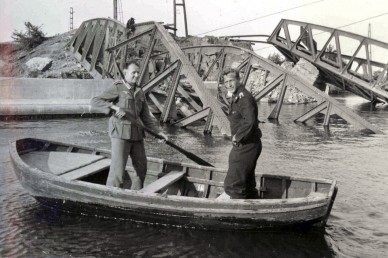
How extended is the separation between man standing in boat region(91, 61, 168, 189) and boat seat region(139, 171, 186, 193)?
44 centimetres

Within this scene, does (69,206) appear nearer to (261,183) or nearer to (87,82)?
(261,183)

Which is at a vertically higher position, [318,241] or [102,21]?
[102,21]

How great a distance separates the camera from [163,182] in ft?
21.4

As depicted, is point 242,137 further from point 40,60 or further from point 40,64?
point 40,60

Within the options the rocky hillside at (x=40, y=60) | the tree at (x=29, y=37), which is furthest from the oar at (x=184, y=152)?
the tree at (x=29, y=37)

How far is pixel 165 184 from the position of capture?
20.9 feet

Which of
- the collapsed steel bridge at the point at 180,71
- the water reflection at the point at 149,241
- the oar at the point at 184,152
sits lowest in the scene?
the water reflection at the point at 149,241

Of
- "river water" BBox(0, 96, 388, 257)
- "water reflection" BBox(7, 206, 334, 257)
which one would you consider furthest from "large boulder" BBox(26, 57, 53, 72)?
"water reflection" BBox(7, 206, 334, 257)

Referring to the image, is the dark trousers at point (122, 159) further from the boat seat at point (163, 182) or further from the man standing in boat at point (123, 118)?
the boat seat at point (163, 182)

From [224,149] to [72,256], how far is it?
7.64 meters

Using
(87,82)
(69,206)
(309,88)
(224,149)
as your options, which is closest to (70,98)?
(87,82)

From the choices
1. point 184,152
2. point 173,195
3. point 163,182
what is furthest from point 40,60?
point 173,195

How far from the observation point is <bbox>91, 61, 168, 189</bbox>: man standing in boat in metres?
5.86

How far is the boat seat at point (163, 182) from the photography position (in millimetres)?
6090
